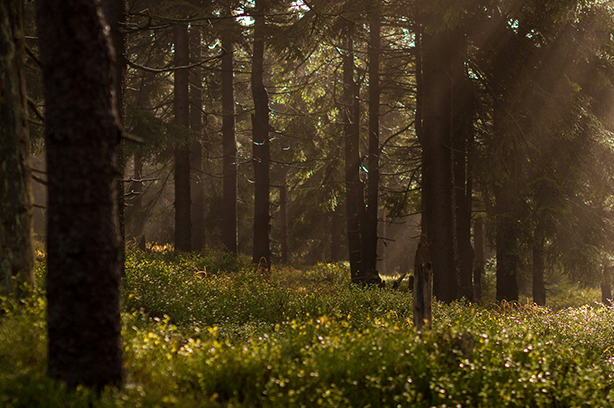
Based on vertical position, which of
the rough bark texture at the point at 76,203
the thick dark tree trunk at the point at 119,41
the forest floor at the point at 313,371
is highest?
the thick dark tree trunk at the point at 119,41

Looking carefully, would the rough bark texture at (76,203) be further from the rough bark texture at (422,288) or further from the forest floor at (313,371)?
the rough bark texture at (422,288)

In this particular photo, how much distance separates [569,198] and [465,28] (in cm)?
669

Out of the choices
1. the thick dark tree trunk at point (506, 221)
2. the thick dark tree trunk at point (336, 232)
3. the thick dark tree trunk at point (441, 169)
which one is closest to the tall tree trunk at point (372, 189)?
the thick dark tree trunk at point (441, 169)

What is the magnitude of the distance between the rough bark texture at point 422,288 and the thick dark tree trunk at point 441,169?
18.2 feet

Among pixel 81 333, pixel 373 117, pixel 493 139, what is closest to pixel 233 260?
pixel 373 117

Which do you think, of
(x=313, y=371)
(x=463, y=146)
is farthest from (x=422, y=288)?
(x=463, y=146)

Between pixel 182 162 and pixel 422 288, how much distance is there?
1075 centimetres

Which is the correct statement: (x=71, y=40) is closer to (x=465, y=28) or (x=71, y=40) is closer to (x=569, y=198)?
(x=465, y=28)

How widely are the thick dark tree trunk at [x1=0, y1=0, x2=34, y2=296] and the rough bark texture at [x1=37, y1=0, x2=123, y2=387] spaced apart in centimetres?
149

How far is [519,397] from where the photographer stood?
4.29 m

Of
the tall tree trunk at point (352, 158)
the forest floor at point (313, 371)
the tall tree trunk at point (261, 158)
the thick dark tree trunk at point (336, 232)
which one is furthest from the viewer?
the thick dark tree trunk at point (336, 232)

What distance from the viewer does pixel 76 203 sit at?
141 inches

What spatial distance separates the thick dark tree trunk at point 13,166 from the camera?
4766mm

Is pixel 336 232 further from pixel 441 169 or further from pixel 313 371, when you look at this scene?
pixel 313 371
